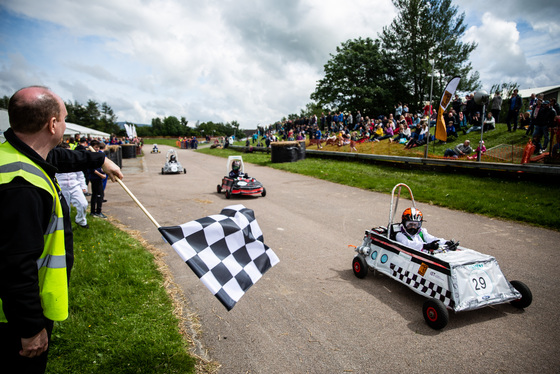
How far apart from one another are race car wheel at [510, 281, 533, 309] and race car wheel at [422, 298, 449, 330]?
4.14ft

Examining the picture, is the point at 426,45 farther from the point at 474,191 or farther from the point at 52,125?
the point at 52,125

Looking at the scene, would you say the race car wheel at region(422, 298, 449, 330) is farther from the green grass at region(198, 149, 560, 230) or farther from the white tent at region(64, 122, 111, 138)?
the white tent at region(64, 122, 111, 138)

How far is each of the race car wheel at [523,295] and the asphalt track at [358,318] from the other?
0.34 feet

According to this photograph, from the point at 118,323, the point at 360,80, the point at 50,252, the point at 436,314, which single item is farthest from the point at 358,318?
the point at 360,80

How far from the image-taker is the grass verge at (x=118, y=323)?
9.71ft

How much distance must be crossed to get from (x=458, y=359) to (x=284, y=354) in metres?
1.79

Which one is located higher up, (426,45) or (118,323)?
(426,45)

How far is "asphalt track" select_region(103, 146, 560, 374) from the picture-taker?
3.14 metres

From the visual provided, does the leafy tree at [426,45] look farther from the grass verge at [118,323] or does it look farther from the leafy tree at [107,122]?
the leafy tree at [107,122]

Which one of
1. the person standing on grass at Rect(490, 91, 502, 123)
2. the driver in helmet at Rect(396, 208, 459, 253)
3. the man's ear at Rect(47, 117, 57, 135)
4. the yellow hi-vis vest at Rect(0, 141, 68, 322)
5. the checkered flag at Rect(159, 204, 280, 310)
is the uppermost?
the person standing on grass at Rect(490, 91, 502, 123)

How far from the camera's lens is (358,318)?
388 cm

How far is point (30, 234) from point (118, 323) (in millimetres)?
2433

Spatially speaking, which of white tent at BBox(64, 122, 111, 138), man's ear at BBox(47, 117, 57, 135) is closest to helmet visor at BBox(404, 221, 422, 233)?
man's ear at BBox(47, 117, 57, 135)

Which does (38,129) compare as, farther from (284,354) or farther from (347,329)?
(347,329)
